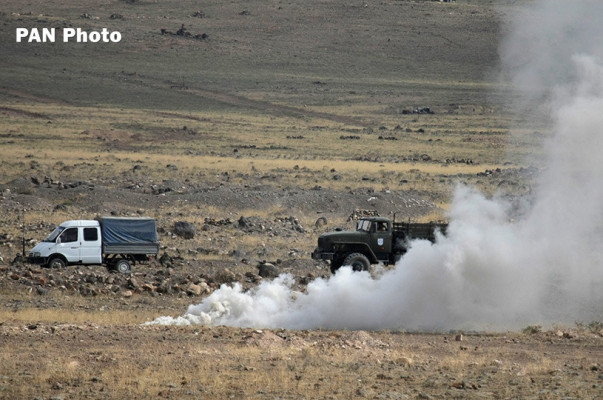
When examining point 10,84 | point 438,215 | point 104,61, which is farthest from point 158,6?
point 438,215

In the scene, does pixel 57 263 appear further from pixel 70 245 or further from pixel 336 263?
pixel 336 263

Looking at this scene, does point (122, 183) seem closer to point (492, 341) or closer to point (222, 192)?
point (222, 192)

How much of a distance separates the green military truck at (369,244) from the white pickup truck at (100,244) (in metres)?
5.16

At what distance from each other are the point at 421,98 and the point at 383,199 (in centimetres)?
6340

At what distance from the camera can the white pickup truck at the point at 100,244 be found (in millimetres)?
28609

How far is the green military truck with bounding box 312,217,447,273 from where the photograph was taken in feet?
90.7

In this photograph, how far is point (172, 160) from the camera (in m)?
66.6

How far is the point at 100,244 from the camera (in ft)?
95.2

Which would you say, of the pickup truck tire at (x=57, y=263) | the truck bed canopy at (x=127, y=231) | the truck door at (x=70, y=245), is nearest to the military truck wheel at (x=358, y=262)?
the truck bed canopy at (x=127, y=231)

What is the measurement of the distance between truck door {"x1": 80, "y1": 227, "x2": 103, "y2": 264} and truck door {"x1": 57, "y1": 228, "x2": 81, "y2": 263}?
0.52 feet

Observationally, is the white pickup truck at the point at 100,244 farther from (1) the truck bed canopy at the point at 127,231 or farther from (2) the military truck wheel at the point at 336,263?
(2) the military truck wheel at the point at 336,263

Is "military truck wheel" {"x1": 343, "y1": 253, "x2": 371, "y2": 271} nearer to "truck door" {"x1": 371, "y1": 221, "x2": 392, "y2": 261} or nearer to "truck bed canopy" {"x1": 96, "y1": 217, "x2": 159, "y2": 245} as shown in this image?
"truck door" {"x1": 371, "y1": 221, "x2": 392, "y2": 261}

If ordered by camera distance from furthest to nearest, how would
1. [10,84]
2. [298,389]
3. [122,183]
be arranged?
[10,84], [122,183], [298,389]

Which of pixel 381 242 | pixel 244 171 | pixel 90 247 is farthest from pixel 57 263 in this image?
pixel 244 171
